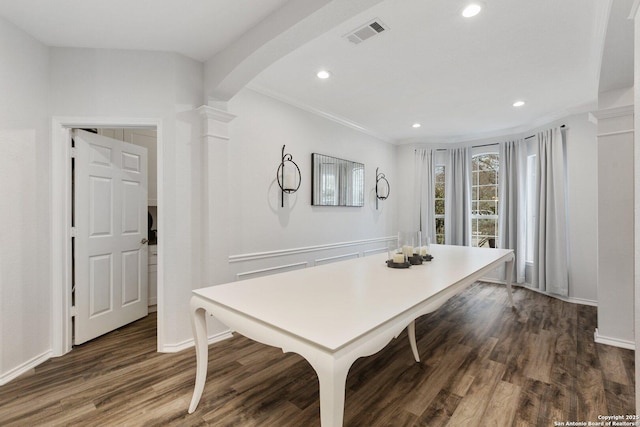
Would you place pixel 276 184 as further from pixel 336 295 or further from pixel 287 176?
pixel 336 295

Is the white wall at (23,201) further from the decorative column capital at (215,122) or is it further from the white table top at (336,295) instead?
the white table top at (336,295)

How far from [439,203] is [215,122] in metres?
4.25

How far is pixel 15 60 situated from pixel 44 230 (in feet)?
3.98

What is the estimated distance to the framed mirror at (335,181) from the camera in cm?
384

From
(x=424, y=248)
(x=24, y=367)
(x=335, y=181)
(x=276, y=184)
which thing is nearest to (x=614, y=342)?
(x=424, y=248)

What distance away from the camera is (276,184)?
133 inches

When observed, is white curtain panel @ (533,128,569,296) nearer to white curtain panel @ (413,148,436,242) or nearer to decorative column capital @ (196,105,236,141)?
white curtain panel @ (413,148,436,242)

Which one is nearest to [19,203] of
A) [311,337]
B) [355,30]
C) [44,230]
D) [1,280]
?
[44,230]

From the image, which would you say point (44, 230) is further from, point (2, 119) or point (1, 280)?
point (2, 119)

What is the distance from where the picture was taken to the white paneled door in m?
2.59

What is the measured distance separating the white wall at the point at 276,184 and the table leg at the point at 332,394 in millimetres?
2003

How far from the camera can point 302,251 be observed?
367cm

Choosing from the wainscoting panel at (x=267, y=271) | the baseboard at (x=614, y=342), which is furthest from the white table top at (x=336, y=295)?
Result: the baseboard at (x=614, y=342)

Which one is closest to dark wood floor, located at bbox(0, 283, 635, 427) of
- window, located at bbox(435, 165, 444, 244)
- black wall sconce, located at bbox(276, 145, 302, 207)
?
black wall sconce, located at bbox(276, 145, 302, 207)
